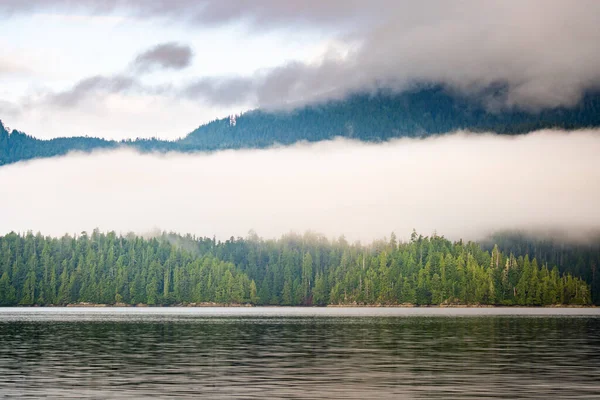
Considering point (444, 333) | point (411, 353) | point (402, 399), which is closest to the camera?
point (402, 399)

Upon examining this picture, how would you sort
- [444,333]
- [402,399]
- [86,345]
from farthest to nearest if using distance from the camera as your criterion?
[444,333], [86,345], [402,399]

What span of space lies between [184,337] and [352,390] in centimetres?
6117

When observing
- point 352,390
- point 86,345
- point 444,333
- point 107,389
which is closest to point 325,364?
point 352,390

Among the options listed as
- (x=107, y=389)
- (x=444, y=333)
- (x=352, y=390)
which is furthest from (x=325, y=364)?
(x=444, y=333)

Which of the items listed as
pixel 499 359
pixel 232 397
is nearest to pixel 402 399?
pixel 232 397

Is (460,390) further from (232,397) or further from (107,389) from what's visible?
(107,389)

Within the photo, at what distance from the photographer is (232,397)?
184 feet

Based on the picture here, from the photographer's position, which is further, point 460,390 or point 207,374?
point 207,374

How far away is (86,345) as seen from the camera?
99750 millimetres

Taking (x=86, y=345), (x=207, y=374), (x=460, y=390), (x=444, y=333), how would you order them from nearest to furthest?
(x=460, y=390) < (x=207, y=374) < (x=86, y=345) < (x=444, y=333)

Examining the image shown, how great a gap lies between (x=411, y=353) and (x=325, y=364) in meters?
13.7

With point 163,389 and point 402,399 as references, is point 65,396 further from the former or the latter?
point 402,399

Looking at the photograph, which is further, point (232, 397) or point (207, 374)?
point (207, 374)

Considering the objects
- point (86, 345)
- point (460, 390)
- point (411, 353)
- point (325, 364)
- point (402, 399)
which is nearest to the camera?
point (402, 399)
